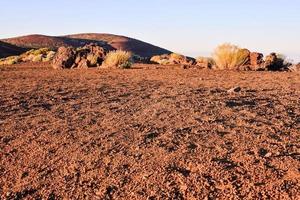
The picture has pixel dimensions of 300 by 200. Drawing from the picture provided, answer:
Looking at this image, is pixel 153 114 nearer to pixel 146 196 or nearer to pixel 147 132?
pixel 147 132

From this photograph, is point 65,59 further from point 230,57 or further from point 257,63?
point 257,63

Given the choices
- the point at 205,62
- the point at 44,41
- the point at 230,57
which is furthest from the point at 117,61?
the point at 44,41

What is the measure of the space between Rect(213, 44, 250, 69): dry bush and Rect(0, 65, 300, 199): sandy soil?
7.87 m

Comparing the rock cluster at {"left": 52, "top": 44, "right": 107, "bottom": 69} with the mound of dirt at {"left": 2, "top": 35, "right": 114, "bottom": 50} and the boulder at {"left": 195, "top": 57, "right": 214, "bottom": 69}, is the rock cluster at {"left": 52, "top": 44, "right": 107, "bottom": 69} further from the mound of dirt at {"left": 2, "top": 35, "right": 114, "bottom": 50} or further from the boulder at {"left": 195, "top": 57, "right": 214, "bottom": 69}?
the mound of dirt at {"left": 2, "top": 35, "right": 114, "bottom": 50}

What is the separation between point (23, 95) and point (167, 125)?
5628 mm

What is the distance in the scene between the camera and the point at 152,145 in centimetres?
734

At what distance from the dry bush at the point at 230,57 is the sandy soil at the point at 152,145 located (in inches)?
310

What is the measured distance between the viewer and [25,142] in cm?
791

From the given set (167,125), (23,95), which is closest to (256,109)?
(167,125)

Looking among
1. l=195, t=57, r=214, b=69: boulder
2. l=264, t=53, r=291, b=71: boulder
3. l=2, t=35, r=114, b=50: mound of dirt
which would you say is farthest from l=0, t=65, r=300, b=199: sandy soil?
l=2, t=35, r=114, b=50: mound of dirt

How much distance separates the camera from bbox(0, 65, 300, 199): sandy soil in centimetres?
580

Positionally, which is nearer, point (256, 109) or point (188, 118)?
point (188, 118)

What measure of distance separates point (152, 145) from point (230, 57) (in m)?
14.0

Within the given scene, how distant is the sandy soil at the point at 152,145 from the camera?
5.80 m
